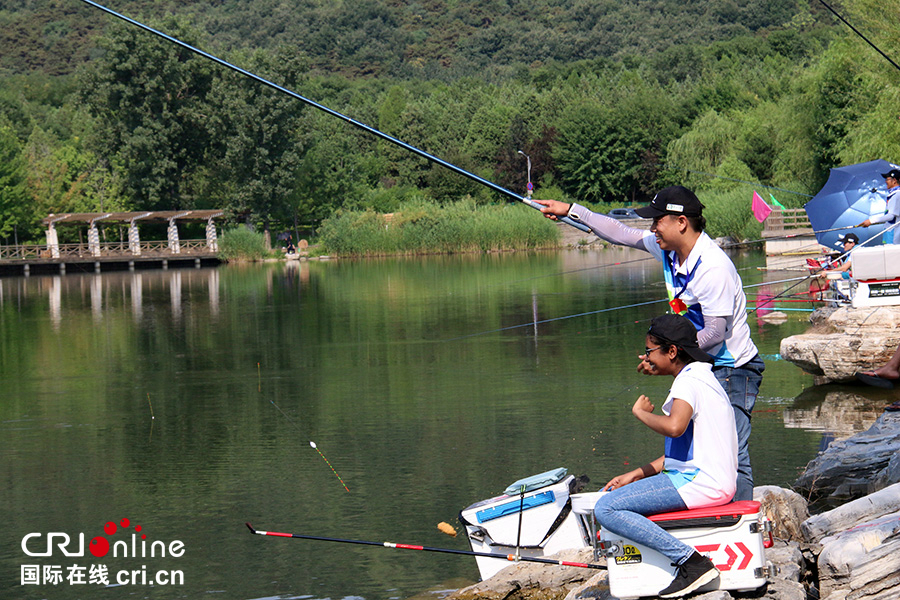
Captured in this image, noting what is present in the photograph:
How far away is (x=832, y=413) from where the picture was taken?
11.3m

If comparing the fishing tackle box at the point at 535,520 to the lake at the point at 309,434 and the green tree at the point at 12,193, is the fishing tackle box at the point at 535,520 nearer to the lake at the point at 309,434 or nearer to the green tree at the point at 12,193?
the lake at the point at 309,434

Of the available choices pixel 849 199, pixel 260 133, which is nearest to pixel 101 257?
pixel 260 133

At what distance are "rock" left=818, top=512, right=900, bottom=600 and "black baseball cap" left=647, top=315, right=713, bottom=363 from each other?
52.6 inches

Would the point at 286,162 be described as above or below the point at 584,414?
above

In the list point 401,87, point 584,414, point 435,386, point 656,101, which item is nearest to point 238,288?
point 435,386

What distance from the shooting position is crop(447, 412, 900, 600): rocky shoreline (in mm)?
5223

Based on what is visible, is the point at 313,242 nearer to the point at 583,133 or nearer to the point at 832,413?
the point at 583,133

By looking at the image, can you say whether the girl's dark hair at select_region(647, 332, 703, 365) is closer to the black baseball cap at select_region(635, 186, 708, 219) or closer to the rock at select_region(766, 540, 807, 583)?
the black baseball cap at select_region(635, 186, 708, 219)

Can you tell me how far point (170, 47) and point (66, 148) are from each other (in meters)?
11.3

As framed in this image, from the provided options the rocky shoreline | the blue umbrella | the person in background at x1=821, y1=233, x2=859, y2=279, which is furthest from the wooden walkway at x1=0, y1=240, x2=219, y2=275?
the rocky shoreline

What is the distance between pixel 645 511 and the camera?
194 inches

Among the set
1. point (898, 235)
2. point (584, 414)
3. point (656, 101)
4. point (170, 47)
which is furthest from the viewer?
point (656, 101)

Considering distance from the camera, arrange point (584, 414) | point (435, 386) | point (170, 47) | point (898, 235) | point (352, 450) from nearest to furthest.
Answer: point (352, 450)
point (584, 414)
point (898, 235)
point (435, 386)
point (170, 47)

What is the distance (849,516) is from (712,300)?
6.13 ft
